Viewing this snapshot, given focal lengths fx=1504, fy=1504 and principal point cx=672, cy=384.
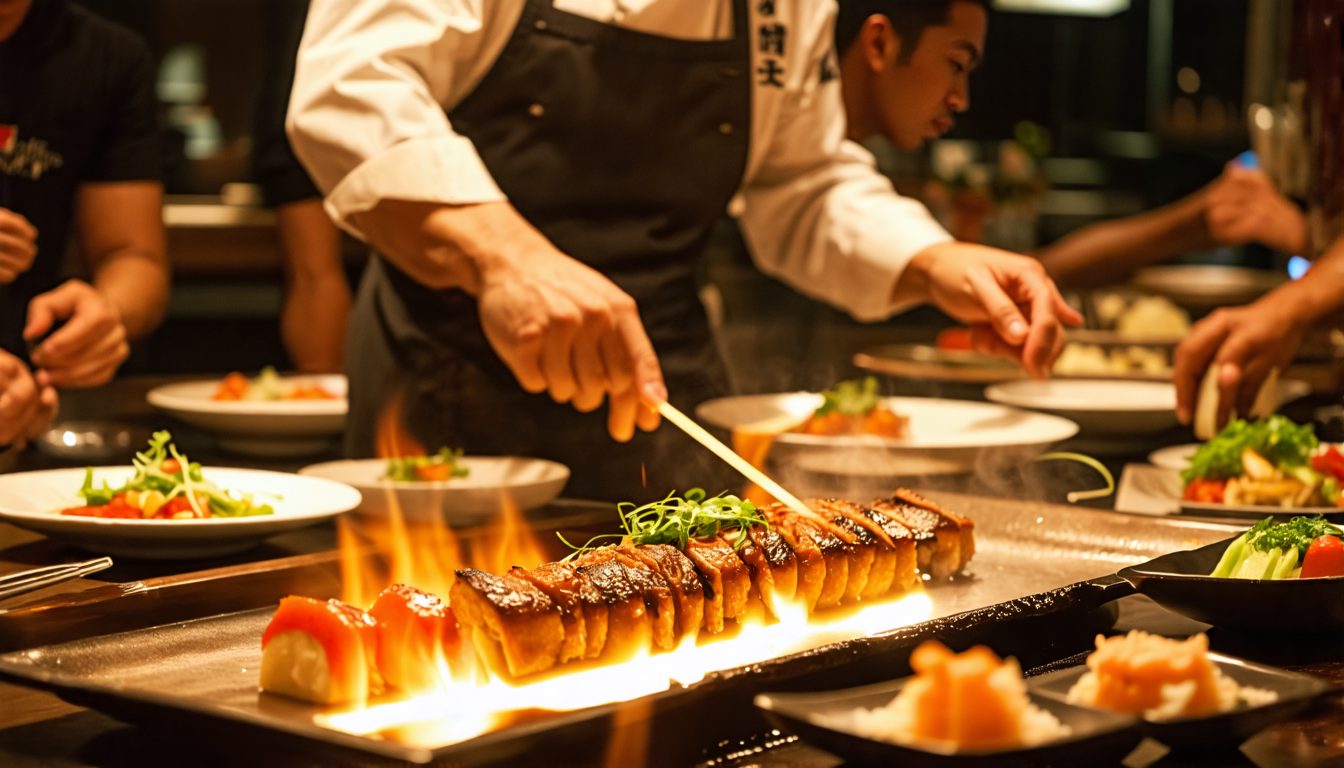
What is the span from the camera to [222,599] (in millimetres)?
1816

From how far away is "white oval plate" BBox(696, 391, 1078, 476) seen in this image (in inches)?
109

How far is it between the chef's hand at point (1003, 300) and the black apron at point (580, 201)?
52 centimetres

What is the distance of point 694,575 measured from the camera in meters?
1.77

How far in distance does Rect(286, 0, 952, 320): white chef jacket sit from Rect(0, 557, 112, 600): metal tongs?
2.94ft

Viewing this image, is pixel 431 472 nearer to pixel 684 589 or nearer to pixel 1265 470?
pixel 684 589

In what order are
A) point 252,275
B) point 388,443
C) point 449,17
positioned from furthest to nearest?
point 252,275, point 388,443, point 449,17

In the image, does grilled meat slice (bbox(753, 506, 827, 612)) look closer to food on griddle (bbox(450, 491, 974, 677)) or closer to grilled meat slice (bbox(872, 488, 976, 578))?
food on griddle (bbox(450, 491, 974, 677))

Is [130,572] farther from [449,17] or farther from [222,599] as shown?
[449,17]

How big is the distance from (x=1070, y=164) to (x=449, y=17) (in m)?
10.5

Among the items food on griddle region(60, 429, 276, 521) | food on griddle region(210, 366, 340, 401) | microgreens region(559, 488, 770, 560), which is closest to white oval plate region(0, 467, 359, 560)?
food on griddle region(60, 429, 276, 521)

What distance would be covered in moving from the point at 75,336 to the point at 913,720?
269 cm

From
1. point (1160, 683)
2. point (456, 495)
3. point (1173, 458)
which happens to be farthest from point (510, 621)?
point (1173, 458)

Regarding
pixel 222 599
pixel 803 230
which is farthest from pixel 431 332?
pixel 222 599

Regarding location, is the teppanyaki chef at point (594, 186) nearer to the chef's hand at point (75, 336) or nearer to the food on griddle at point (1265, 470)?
the food on griddle at point (1265, 470)
